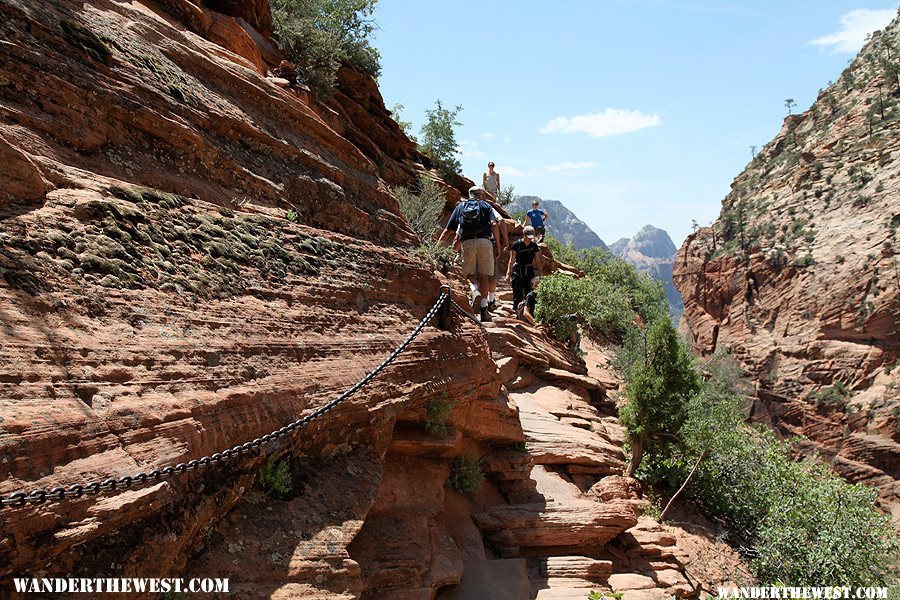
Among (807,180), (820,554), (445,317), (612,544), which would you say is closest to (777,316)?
(807,180)

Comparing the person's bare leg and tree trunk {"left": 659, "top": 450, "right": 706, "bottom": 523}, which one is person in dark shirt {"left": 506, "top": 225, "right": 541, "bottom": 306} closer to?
the person's bare leg

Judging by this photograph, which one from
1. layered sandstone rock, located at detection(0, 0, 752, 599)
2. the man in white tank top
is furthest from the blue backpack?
the man in white tank top

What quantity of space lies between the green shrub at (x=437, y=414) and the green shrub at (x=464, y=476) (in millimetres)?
1045

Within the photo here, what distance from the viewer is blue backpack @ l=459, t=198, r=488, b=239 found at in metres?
9.87

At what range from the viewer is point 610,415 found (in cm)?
1495

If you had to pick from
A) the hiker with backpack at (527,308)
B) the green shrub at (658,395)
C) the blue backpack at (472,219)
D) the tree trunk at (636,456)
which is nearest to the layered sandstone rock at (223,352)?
the blue backpack at (472,219)

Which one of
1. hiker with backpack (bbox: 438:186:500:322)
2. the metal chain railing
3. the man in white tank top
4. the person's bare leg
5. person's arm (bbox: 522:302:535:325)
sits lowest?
the metal chain railing

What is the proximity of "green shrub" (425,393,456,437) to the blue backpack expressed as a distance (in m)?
3.81

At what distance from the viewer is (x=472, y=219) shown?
9.88 m

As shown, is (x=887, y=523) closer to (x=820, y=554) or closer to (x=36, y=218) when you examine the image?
(x=820, y=554)

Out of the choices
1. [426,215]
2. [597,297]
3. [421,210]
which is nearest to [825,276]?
[597,297]

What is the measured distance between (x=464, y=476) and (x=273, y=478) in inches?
137

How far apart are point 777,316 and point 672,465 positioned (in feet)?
119

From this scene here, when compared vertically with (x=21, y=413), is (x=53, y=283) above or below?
above
